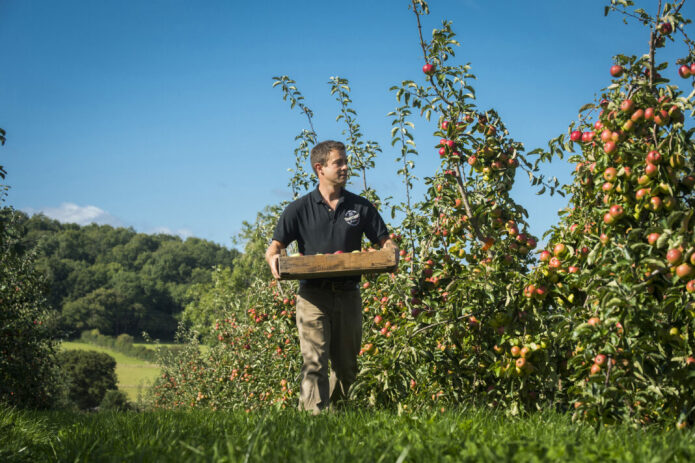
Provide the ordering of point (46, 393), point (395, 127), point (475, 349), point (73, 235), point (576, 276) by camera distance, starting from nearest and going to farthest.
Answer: point (576, 276)
point (475, 349)
point (395, 127)
point (46, 393)
point (73, 235)

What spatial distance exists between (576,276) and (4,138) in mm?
5228

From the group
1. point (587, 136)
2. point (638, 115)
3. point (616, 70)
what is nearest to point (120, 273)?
point (587, 136)

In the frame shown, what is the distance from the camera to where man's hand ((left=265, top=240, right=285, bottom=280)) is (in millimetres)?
3154

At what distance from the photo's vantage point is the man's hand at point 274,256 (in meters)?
3.15

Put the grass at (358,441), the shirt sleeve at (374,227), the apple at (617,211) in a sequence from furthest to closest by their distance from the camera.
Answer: the shirt sleeve at (374,227), the apple at (617,211), the grass at (358,441)

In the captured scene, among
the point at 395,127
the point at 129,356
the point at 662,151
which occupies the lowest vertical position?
the point at 129,356

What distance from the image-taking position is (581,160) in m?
3.41

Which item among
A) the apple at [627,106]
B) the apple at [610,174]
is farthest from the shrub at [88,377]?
the apple at [627,106]

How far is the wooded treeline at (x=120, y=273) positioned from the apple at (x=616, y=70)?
1917 inches

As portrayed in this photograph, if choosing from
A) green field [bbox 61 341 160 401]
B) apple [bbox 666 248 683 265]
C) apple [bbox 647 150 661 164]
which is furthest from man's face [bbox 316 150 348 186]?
green field [bbox 61 341 160 401]

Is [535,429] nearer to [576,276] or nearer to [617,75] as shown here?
[576,276]

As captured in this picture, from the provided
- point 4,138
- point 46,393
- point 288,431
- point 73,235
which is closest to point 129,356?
point 73,235

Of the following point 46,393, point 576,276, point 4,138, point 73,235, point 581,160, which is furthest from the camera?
point 73,235

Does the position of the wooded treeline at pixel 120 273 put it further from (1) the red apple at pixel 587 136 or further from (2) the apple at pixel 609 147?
(2) the apple at pixel 609 147
